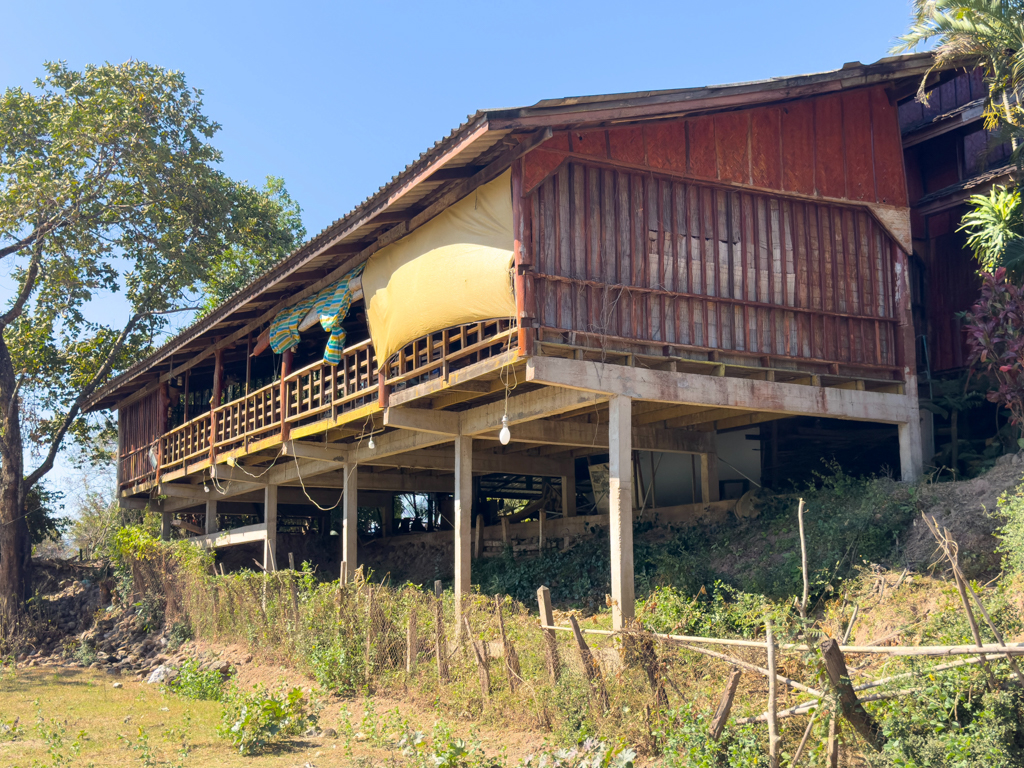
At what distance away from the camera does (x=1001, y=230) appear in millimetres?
13172

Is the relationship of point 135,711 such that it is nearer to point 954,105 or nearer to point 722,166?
point 722,166

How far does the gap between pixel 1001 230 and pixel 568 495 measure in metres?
9.01

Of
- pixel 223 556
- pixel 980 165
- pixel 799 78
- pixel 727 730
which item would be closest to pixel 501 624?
pixel 727 730

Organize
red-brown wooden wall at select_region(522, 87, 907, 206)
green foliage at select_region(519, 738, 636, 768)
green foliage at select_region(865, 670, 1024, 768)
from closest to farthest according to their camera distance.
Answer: green foliage at select_region(865, 670, 1024, 768) → green foliage at select_region(519, 738, 636, 768) → red-brown wooden wall at select_region(522, 87, 907, 206)

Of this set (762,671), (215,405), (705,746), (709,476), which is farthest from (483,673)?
(215,405)

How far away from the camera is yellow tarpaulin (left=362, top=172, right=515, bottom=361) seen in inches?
470

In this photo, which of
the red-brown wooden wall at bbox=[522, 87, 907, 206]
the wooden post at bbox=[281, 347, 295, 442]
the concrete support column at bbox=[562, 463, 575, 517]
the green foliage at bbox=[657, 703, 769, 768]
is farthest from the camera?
the concrete support column at bbox=[562, 463, 575, 517]

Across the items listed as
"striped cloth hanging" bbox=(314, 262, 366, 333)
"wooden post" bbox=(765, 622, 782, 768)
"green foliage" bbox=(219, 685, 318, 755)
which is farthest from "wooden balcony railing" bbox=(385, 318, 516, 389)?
"wooden post" bbox=(765, 622, 782, 768)

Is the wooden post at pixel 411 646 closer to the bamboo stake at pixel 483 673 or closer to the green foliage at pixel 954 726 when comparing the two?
the bamboo stake at pixel 483 673

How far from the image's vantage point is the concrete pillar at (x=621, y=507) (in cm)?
1132

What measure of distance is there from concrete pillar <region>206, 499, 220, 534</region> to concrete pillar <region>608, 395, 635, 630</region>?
14005 mm

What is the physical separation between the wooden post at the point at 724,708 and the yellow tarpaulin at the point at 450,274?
5.29 m

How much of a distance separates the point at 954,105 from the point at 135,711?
16.2 metres

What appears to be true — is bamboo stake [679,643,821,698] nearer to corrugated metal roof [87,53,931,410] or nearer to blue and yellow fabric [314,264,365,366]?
corrugated metal roof [87,53,931,410]
